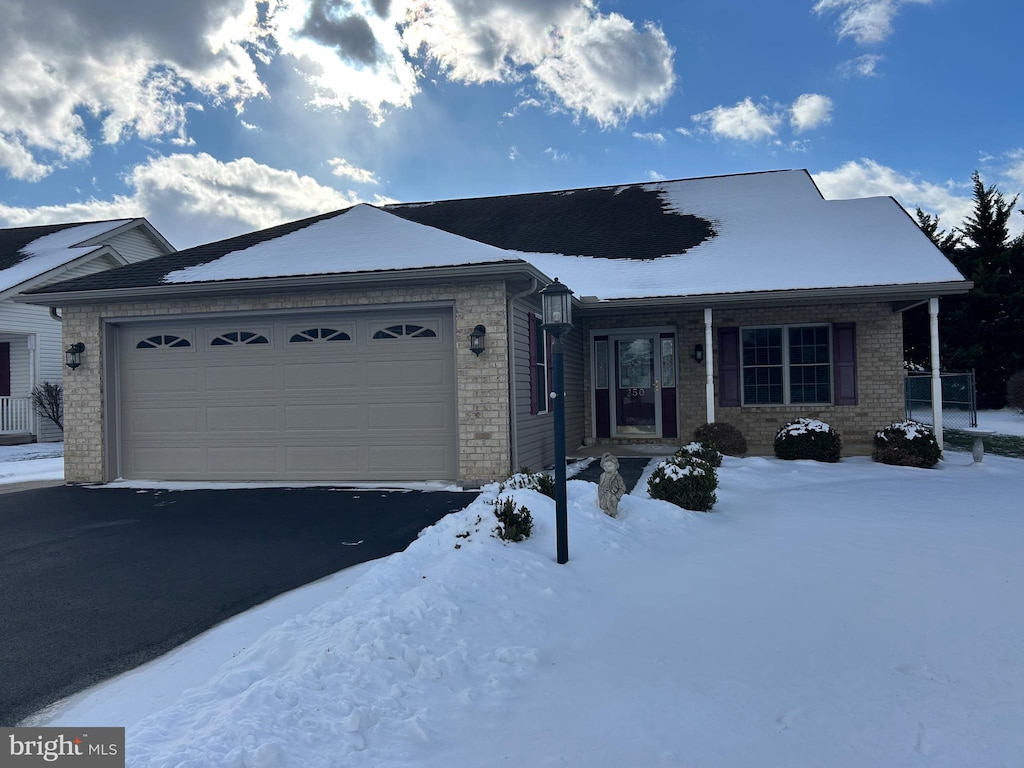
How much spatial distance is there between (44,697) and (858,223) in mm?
14576

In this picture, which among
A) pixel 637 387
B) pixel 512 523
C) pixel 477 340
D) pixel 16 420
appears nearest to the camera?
pixel 512 523

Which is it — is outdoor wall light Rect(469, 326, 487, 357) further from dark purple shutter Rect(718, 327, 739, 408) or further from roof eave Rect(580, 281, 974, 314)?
dark purple shutter Rect(718, 327, 739, 408)

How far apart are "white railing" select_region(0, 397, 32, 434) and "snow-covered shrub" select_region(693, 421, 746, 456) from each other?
55.6ft

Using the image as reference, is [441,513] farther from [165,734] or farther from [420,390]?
[165,734]

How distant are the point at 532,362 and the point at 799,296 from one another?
4.49m

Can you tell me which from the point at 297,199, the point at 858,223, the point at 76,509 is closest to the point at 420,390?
the point at 76,509

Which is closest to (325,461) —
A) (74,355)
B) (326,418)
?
(326,418)

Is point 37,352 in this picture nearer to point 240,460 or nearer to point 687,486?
point 240,460

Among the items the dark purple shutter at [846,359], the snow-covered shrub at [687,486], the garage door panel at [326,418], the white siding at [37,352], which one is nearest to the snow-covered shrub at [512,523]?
the snow-covered shrub at [687,486]

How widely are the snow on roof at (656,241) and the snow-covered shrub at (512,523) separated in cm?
390

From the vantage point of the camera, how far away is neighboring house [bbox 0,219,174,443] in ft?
53.9

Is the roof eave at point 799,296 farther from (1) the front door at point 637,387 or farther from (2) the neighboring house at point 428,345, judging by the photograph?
(1) the front door at point 637,387

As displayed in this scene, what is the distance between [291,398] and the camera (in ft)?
30.8

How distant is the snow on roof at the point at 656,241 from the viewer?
9.35 metres
